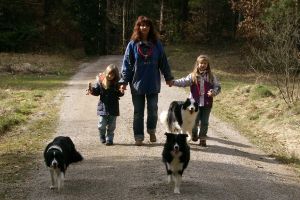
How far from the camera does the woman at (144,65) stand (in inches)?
370

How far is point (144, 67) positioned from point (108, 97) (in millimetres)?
1004

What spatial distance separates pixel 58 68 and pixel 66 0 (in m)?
16.7

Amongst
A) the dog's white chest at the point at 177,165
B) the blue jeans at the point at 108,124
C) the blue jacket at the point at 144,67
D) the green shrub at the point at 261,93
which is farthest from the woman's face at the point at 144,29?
the green shrub at the point at 261,93

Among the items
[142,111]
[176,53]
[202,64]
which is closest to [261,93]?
[202,64]

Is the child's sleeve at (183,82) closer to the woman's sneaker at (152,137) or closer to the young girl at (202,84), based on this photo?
the young girl at (202,84)

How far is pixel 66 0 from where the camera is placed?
4497 centimetres

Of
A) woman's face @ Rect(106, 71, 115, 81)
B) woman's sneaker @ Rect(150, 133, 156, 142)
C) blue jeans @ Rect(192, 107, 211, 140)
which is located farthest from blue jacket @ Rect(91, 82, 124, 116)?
blue jeans @ Rect(192, 107, 211, 140)

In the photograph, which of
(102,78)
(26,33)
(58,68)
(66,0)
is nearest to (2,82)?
(58,68)

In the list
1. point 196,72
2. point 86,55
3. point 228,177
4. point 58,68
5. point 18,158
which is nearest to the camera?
point 228,177

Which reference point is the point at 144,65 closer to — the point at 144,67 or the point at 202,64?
the point at 144,67

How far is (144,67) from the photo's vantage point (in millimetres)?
9492

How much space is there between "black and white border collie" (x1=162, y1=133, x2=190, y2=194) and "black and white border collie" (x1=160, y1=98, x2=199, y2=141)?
8.16 ft

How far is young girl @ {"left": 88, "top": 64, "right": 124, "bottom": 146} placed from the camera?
9891 mm

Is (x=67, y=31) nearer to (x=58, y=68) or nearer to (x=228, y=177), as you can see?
(x=58, y=68)
